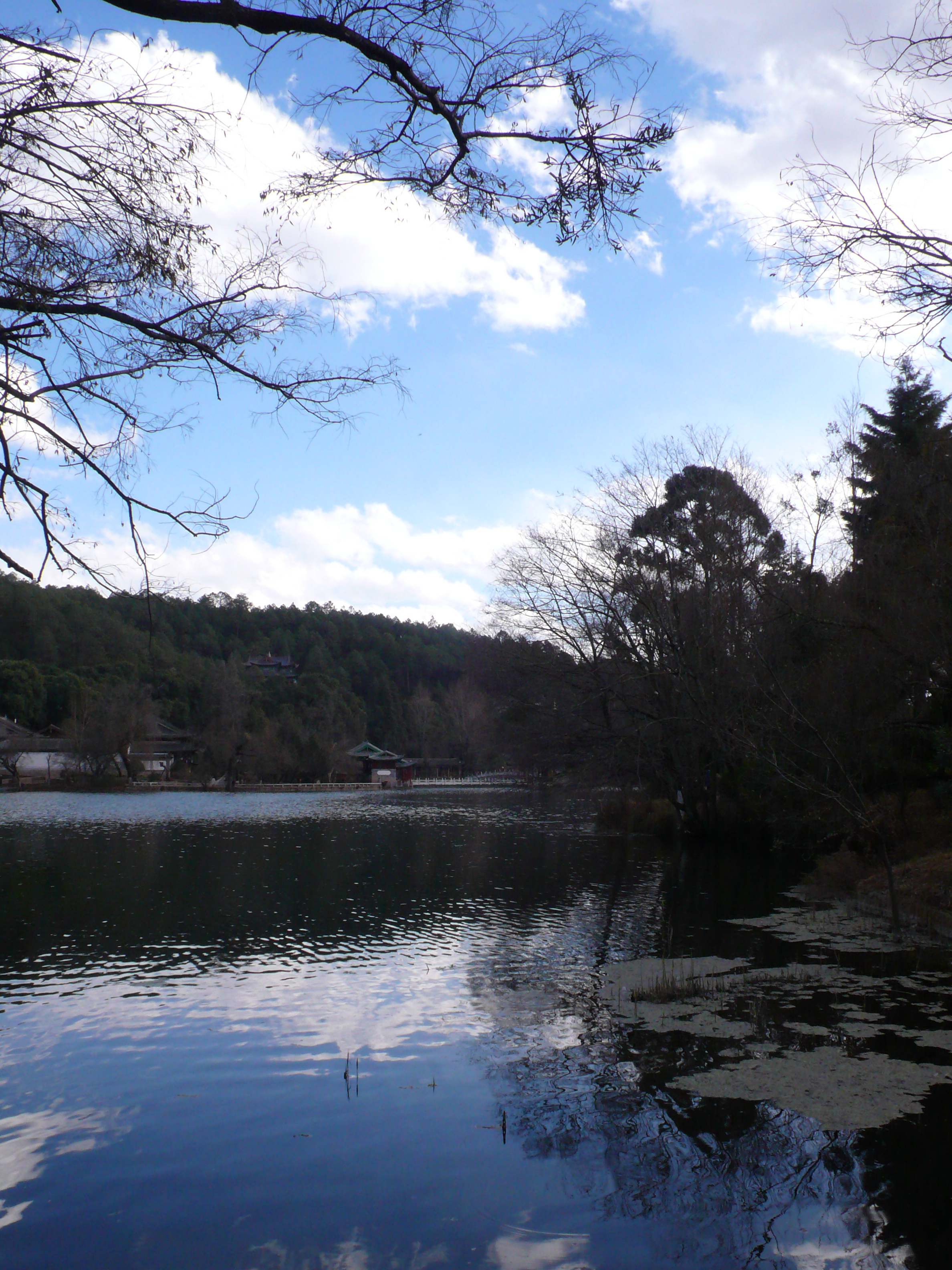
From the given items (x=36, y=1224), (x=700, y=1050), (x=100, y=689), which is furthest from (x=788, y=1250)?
(x=100, y=689)

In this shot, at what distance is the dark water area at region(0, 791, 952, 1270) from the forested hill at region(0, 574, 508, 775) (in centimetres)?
319

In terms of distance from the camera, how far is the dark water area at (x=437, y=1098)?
4.91 metres

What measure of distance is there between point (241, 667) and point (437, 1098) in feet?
263

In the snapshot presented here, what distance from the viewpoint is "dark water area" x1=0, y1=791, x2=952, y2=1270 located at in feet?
16.1

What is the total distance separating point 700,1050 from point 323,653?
356 feet

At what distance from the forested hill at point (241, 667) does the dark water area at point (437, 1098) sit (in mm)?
3185

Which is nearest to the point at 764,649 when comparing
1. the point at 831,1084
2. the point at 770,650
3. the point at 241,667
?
the point at 770,650

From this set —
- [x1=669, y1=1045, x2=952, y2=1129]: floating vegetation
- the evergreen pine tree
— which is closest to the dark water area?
[x1=669, y1=1045, x2=952, y2=1129]: floating vegetation

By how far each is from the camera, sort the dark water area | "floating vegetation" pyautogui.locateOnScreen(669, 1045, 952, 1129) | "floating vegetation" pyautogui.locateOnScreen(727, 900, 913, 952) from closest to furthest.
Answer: the dark water area
"floating vegetation" pyautogui.locateOnScreen(669, 1045, 952, 1129)
"floating vegetation" pyautogui.locateOnScreen(727, 900, 913, 952)

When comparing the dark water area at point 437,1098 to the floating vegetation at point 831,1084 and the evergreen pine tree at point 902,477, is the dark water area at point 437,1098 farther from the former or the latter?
the evergreen pine tree at point 902,477

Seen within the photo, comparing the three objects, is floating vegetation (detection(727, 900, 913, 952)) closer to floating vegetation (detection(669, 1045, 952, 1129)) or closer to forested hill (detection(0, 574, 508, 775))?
floating vegetation (detection(669, 1045, 952, 1129))

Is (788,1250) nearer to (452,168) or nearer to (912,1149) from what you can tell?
(912,1149)

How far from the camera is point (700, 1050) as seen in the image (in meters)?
7.61

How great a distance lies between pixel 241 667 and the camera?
84250 millimetres
